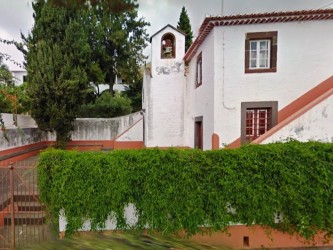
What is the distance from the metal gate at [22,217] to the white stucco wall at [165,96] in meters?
7.06

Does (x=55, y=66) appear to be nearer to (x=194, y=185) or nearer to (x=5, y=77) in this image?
(x=5, y=77)

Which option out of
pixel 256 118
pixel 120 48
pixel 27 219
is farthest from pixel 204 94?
pixel 120 48

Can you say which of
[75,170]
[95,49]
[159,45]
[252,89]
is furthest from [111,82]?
[75,170]

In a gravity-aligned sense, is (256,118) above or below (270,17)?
below

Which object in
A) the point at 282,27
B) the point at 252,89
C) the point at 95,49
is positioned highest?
the point at 95,49

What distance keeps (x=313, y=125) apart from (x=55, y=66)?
13.5m

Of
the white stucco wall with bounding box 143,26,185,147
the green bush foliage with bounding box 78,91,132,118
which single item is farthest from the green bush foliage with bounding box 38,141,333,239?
the green bush foliage with bounding box 78,91,132,118

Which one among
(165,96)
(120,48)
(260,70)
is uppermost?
(120,48)

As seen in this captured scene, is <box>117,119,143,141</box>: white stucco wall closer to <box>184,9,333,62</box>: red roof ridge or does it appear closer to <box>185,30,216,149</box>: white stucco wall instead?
<box>185,30,216,149</box>: white stucco wall

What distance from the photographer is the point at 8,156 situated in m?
10.9

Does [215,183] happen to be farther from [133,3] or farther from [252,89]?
[252,89]

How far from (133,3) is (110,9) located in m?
0.36

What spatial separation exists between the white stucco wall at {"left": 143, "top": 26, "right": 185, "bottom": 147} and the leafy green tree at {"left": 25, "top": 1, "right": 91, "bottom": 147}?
5.15m

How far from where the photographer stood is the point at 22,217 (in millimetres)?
5504
